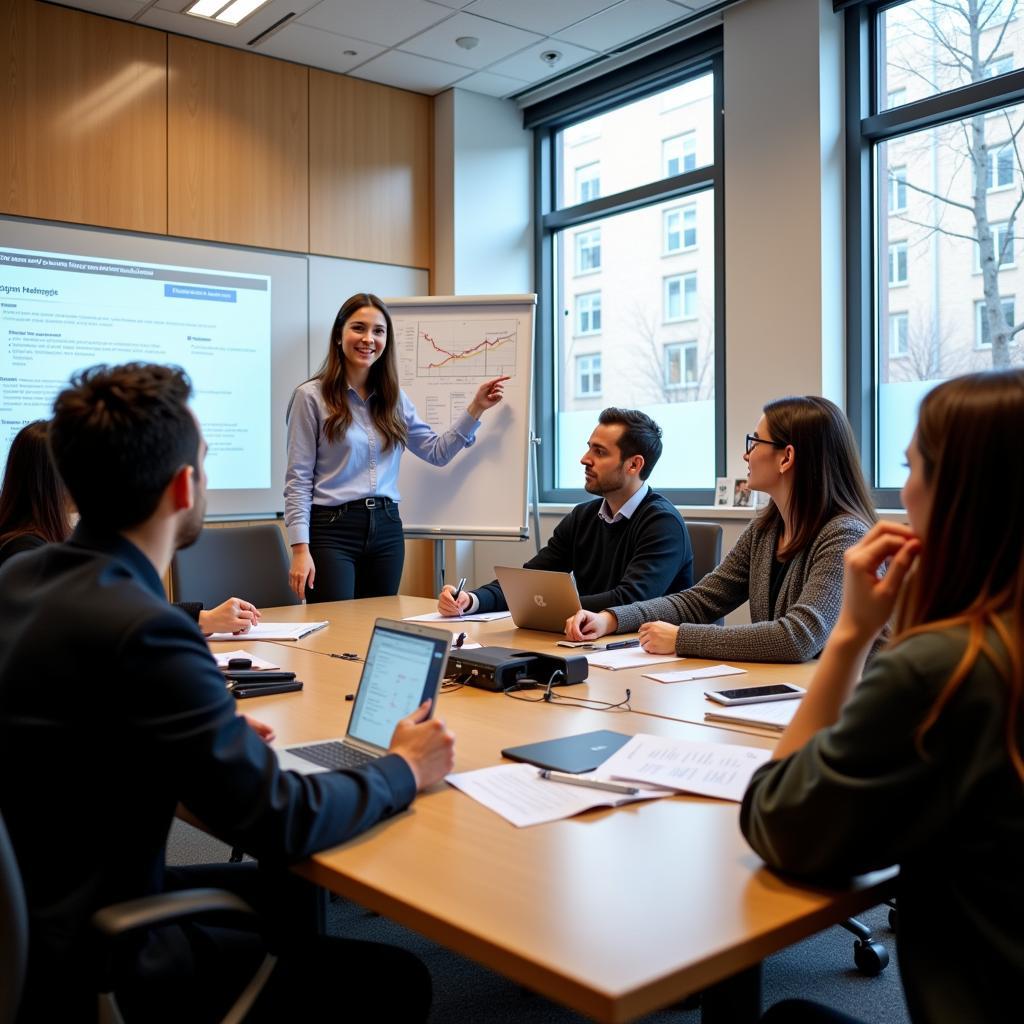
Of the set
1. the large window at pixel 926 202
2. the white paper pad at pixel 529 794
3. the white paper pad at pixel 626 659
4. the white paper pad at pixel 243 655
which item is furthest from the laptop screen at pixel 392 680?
the large window at pixel 926 202

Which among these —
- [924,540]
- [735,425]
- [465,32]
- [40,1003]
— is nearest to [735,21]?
[465,32]

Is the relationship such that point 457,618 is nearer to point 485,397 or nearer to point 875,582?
point 485,397

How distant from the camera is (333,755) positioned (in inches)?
60.2

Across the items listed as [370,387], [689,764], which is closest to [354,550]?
[370,387]

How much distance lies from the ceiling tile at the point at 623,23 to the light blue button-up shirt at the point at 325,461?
2259mm

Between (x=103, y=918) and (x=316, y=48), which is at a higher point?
(x=316, y=48)

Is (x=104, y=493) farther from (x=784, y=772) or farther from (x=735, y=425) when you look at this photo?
(x=735, y=425)

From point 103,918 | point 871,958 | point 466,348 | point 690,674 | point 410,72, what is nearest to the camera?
point 103,918

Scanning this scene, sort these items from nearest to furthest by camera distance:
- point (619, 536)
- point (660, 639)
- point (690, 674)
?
point (690, 674)
point (660, 639)
point (619, 536)

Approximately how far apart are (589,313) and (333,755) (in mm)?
4665

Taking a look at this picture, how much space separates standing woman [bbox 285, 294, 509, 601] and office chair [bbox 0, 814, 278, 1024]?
2.53 meters

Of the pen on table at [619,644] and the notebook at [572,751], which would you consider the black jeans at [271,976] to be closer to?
the notebook at [572,751]

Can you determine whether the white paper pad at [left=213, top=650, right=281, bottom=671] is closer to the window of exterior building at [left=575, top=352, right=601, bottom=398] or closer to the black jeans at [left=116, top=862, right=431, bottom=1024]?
the black jeans at [left=116, top=862, right=431, bottom=1024]

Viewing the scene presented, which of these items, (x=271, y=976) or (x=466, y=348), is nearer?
(x=271, y=976)
